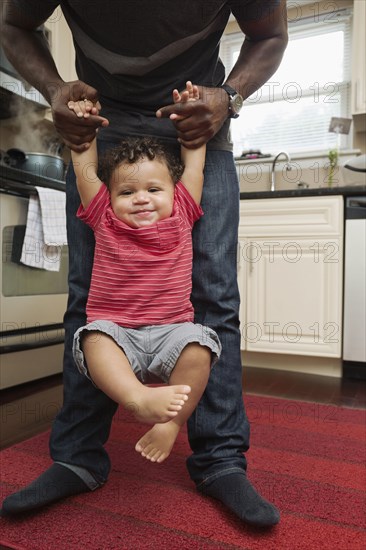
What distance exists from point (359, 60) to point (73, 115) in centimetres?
223

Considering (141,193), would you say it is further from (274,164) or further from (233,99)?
(274,164)

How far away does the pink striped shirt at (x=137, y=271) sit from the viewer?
0.83m

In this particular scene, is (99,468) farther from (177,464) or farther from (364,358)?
(364,358)

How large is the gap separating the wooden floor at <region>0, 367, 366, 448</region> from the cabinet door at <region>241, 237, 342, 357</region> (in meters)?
0.13

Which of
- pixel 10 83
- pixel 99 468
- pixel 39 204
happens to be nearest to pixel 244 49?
pixel 99 468

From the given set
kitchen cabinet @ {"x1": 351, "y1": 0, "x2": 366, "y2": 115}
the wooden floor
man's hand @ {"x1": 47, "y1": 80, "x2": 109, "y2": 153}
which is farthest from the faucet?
man's hand @ {"x1": 47, "y1": 80, "x2": 109, "y2": 153}

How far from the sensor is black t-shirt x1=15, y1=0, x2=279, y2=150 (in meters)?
0.86

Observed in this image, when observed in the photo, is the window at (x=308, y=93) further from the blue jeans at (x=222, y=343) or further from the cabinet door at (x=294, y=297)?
the blue jeans at (x=222, y=343)

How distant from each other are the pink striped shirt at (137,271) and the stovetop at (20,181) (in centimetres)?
104

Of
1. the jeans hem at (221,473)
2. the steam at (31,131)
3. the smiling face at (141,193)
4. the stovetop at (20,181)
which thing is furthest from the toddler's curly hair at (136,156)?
the steam at (31,131)

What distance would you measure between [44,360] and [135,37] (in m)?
1.49

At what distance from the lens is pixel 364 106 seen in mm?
2520

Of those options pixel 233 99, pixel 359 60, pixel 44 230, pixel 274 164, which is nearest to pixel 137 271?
pixel 233 99

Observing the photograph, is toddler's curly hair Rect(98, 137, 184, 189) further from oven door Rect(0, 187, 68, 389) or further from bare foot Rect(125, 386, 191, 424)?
oven door Rect(0, 187, 68, 389)
